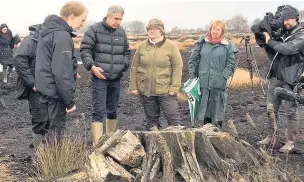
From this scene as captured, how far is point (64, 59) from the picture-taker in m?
4.82

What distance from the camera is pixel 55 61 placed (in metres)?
4.82

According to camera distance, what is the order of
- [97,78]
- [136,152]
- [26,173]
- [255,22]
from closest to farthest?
[136,152] < [26,173] < [97,78] < [255,22]

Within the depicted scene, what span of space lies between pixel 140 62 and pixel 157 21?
628 millimetres

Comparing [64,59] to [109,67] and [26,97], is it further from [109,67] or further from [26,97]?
[109,67]

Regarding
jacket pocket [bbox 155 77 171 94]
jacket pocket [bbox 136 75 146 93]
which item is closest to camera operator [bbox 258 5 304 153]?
jacket pocket [bbox 155 77 171 94]

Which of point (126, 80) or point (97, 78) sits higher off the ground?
point (97, 78)

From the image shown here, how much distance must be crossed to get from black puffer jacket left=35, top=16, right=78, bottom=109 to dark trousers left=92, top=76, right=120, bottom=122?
1.21m

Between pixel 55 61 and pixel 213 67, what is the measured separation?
7.97 ft

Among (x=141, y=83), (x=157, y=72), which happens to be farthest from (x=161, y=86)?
(x=141, y=83)

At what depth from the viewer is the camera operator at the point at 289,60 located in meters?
6.04

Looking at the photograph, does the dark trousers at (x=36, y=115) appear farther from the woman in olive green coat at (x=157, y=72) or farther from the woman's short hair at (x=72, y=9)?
the woman in olive green coat at (x=157, y=72)

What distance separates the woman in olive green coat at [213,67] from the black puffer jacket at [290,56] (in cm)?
57

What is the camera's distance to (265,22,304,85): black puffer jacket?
5996 millimetres

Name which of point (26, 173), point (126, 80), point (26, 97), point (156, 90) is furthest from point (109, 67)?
point (126, 80)
